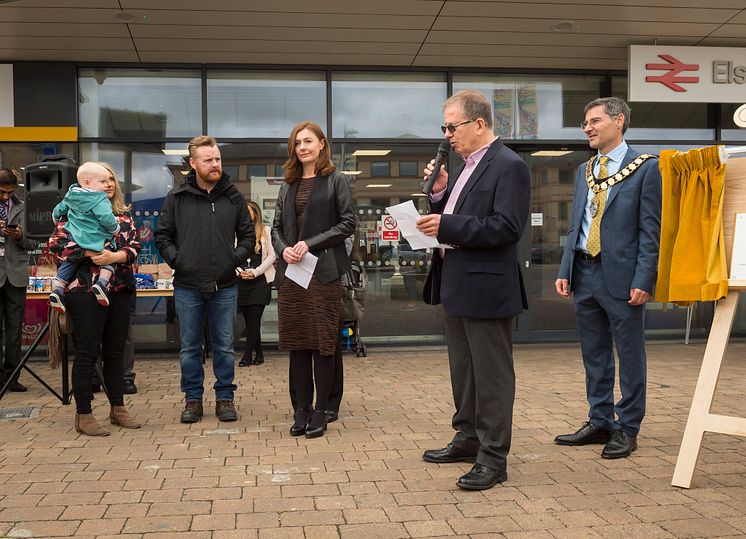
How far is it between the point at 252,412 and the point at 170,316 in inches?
143

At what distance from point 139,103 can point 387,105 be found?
298cm

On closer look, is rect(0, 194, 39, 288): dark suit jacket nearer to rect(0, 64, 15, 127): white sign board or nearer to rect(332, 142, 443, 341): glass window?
rect(0, 64, 15, 127): white sign board

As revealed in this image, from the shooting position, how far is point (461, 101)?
149 inches

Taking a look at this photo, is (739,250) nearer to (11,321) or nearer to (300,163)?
(300,163)

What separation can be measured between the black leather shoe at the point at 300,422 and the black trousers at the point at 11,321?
3241mm

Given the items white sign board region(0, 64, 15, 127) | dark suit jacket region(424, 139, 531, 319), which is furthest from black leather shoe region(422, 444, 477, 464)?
white sign board region(0, 64, 15, 127)

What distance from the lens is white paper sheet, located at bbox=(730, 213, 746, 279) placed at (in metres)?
3.63

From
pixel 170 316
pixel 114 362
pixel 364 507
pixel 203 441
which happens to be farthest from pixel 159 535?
pixel 170 316

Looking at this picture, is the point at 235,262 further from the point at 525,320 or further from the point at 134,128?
the point at 525,320

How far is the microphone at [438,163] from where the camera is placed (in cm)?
377

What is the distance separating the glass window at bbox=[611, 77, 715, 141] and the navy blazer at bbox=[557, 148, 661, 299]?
18.1ft

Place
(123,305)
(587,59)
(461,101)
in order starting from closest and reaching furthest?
(461,101)
(123,305)
(587,59)

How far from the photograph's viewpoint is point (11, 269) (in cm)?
656

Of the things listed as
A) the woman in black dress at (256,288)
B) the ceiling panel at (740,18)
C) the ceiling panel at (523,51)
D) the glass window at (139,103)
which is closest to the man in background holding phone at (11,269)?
the woman in black dress at (256,288)
